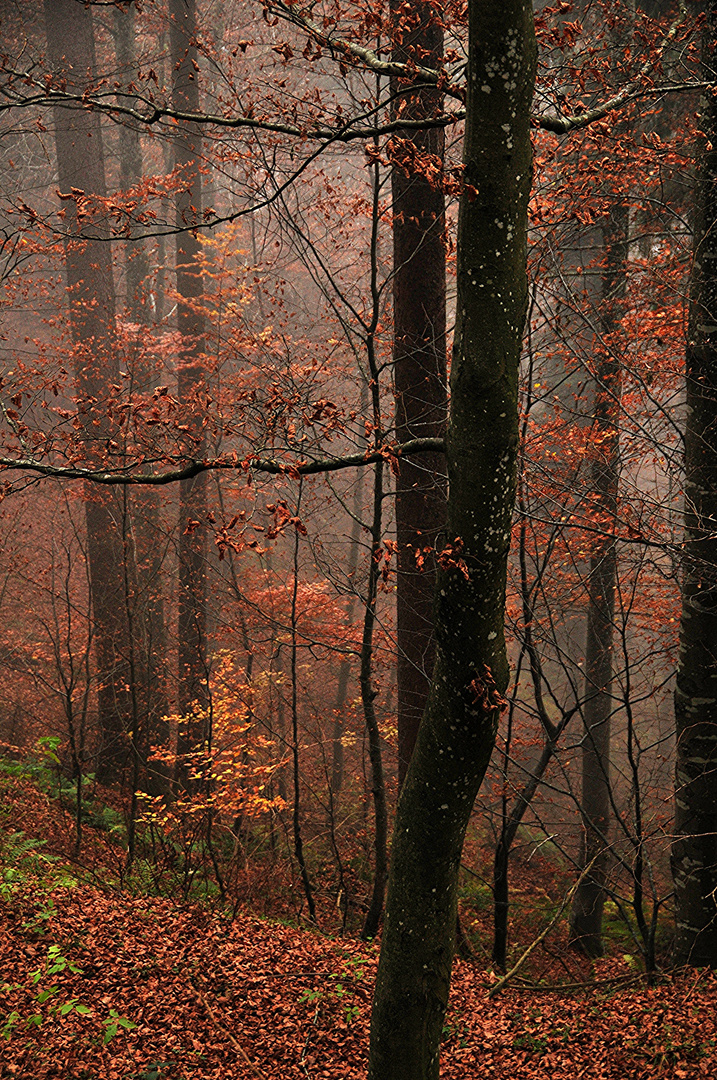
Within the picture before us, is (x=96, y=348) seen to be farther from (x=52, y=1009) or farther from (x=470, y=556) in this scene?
(x=470, y=556)

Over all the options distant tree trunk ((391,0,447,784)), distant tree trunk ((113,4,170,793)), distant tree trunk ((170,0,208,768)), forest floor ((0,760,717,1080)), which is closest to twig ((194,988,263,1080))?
forest floor ((0,760,717,1080))

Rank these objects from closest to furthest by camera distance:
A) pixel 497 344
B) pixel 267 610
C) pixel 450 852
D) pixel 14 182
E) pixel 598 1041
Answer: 1. pixel 497 344
2. pixel 450 852
3. pixel 598 1041
4. pixel 267 610
5. pixel 14 182

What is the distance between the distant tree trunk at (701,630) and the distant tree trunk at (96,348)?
26.2ft

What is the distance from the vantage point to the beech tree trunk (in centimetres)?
314

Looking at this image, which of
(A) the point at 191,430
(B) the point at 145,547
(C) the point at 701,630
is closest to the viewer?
(C) the point at 701,630

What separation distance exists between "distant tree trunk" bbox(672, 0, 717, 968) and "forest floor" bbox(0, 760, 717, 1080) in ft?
1.59

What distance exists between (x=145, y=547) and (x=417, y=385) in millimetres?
8977

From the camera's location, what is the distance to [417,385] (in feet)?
21.6

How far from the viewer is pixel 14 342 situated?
22.9m

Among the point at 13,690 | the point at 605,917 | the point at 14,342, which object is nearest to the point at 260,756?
the point at 13,690

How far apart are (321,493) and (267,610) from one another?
9.18m

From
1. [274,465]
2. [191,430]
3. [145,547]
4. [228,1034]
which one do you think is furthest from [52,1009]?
[145,547]

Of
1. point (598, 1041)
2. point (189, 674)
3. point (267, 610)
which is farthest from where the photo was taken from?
point (267, 610)

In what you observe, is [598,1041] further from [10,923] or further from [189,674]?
[189,674]
